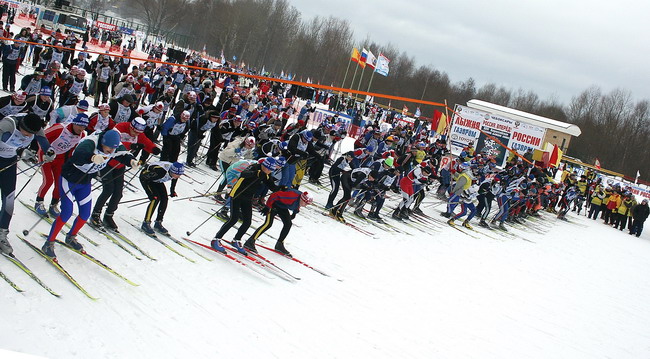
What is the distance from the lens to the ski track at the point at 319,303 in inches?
224

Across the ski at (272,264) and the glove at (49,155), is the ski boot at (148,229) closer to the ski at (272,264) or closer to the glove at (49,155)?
the ski at (272,264)

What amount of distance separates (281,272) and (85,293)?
3.40 m

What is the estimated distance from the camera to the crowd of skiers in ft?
22.8

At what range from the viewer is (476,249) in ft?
49.1

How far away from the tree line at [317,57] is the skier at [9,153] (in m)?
63.3

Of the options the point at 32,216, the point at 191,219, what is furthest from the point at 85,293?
the point at 191,219

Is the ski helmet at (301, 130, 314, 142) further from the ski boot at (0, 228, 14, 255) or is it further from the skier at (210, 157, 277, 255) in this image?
the ski boot at (0, 228, 14, 255)

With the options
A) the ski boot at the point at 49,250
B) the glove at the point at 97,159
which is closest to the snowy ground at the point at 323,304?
the ski boot at the point at 49,250

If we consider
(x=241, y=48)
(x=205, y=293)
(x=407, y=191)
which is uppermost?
(x=241, y=48)

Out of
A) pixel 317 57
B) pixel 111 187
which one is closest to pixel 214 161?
pixel 111 187

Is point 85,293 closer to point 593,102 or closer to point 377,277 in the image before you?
point 377,277

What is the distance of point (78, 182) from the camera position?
6.71 m

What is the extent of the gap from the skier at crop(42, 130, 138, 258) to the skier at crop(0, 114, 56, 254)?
0.50m

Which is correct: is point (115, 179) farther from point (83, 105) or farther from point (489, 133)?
point (489, 133)
